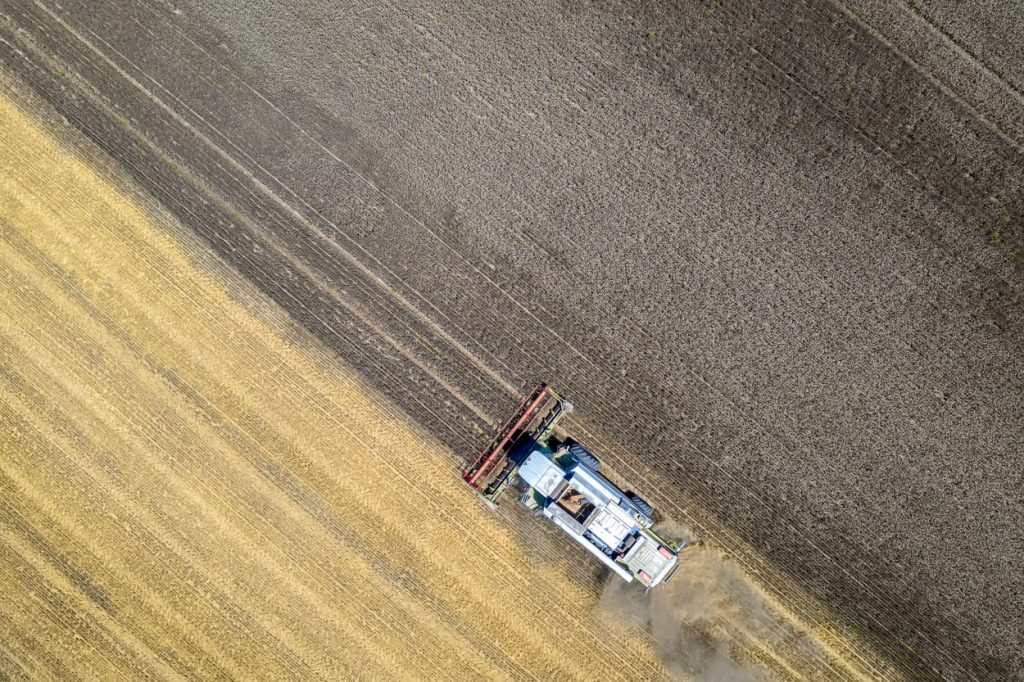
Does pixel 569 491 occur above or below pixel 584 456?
below

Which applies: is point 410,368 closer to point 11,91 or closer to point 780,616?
point 780,616

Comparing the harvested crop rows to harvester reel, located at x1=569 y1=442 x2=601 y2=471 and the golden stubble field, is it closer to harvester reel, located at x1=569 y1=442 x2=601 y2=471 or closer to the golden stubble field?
the golden stubble field

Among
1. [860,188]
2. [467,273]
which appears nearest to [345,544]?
[467,273]

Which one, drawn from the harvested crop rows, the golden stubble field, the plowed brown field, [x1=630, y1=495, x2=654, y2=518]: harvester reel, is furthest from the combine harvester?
the golden stubble field

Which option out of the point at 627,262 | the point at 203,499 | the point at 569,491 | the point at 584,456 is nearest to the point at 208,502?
the point at 203,499

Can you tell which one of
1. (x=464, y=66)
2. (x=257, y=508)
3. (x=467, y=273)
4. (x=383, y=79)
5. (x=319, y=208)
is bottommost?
(x=257, y=508)

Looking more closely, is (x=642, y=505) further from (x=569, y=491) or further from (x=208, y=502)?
(x=208, y=502)
